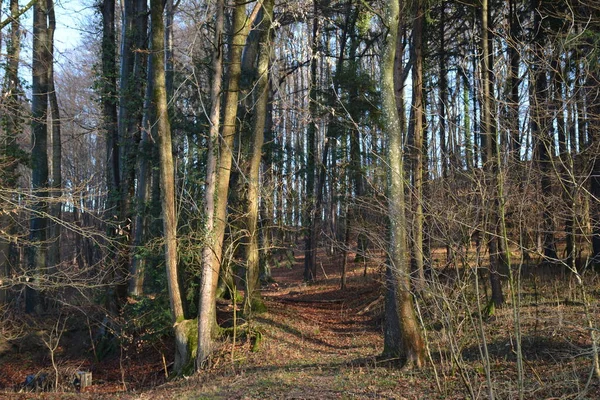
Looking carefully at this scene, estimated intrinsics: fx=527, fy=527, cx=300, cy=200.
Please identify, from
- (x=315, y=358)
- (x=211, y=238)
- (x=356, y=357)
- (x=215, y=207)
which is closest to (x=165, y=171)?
(x=215, y=207)

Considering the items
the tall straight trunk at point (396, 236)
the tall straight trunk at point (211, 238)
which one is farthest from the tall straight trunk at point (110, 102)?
the tall straight trunk at point (396, 236)

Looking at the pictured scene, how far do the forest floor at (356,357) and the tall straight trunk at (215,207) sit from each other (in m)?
0.65

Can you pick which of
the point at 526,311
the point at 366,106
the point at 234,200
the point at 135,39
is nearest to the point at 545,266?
the point at 526,311

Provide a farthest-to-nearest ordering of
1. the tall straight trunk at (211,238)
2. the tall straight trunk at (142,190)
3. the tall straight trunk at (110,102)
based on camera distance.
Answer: the tall straight trunk at (110,102), the tall straight trunk at (142,190), the tall straight trunk at (211,238)

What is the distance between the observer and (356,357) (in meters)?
11.0

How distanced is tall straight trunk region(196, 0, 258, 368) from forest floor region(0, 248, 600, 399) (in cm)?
65

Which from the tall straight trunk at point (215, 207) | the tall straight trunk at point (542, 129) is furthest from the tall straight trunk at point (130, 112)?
the tall straight trunk at point (542, 129)

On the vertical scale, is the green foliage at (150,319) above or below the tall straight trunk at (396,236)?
below

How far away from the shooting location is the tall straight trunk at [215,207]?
11.1 m

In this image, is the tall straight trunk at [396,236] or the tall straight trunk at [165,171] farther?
the tall straight trunk at [165,171]

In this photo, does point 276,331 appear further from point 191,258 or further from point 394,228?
point 394,228

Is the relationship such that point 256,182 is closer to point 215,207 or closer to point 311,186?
point 215,207

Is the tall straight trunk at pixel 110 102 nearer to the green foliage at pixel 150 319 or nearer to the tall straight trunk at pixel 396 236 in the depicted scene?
the green foliage at pixel 150 319

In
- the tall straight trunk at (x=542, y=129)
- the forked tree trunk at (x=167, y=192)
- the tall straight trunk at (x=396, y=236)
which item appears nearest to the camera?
the tall straight trunk at (x=542, y=129)
